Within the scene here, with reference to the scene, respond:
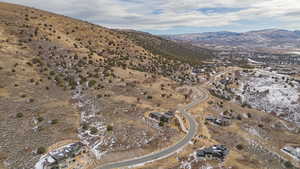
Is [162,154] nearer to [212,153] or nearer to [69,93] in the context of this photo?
[212,153]

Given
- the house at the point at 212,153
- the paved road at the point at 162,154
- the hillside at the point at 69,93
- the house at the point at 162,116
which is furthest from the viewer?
the house at the point at 162,116

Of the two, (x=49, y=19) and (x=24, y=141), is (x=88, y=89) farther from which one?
(x=49, y=19)

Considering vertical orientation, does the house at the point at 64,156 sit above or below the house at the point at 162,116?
below

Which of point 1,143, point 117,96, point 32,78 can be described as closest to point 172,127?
point 117,96

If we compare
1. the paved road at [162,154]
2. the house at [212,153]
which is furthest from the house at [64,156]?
the house at [212,153]

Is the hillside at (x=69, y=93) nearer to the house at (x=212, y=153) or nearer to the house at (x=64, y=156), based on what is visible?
the house at (x=64, y=156)

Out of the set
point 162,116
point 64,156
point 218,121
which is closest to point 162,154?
point 162,116

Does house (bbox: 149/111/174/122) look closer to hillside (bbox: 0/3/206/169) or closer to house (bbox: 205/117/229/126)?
hillside (bbox: 0/3/206/169)

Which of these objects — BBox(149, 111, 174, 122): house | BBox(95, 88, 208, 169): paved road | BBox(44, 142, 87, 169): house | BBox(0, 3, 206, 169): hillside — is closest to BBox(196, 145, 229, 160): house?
BBox(95, 88, 208, 169): paved road
